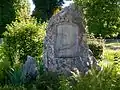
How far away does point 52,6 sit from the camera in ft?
162

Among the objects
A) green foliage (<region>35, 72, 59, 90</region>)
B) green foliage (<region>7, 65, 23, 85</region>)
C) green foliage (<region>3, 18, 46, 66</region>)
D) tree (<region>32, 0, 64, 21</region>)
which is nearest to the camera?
green foliage (<region>35, 72, 59, 90</region>)

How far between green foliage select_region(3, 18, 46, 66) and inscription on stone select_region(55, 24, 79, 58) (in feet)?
12.9

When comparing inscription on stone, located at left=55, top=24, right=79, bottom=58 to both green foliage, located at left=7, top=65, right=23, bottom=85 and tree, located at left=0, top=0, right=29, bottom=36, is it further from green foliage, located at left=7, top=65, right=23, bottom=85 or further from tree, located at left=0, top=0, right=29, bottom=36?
tree, located at left=0, top=0, right=29, bottom=36

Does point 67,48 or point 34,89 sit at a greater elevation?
point 67,48

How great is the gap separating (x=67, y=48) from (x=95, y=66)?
87cm

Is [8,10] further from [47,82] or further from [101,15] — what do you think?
[47,82]

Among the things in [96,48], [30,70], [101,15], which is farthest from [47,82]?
[101,15]

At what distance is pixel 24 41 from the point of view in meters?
14.5

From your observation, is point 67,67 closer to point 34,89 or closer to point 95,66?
point 95,66

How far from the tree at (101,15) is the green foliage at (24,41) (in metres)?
18.1

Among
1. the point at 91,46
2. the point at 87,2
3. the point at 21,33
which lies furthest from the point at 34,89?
the point at 87,2

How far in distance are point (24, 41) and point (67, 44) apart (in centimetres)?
440

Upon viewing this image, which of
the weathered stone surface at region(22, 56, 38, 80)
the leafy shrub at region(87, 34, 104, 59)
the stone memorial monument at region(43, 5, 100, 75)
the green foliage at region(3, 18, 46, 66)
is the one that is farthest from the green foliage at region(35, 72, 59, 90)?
the leafy shrub at region(87, 34, 104, 59)

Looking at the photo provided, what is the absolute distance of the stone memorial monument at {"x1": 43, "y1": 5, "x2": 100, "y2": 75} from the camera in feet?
33.7
